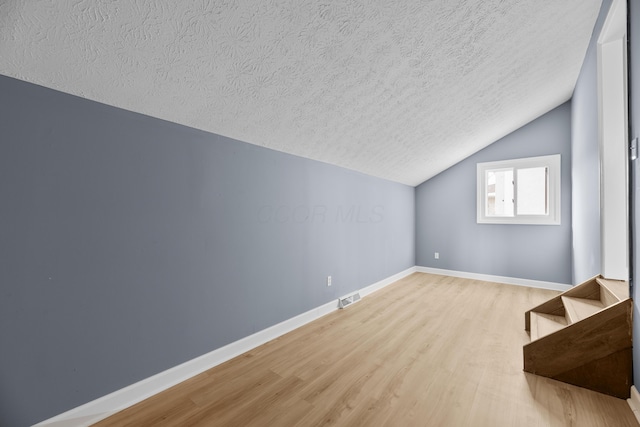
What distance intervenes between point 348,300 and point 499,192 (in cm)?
332

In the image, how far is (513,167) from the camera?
13.8 ft

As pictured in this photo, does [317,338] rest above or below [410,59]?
below

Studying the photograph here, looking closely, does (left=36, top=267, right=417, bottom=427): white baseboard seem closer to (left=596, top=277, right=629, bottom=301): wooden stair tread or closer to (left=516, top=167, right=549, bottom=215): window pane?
(left=596, top=277, right=629, bottom=301): wooden stair tread

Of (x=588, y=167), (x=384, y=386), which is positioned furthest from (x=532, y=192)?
(x=384, y=386)

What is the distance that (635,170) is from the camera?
4.75 feet

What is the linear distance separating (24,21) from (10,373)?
1.53 metres

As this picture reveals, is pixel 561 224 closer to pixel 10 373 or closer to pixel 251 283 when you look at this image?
pixel 251 283

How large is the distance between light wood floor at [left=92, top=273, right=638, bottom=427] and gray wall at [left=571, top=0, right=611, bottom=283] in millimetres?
1043

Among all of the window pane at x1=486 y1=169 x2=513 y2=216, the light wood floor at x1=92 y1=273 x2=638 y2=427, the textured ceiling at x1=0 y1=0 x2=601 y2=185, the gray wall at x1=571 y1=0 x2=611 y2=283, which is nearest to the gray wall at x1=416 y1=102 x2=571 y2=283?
the window pane at x1=486 y1=169 x2=513 y2=216

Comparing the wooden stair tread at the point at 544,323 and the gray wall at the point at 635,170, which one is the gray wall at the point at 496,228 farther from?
the gray wall at the point at 635,170

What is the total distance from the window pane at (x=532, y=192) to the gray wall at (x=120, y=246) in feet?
12.9

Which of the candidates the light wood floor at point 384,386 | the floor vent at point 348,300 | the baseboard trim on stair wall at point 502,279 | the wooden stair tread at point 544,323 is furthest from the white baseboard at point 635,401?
the baseboard trim on stair wall at point 502,279

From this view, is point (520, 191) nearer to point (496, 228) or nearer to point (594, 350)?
point (496, 228)

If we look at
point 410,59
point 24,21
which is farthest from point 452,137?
point 24,21
